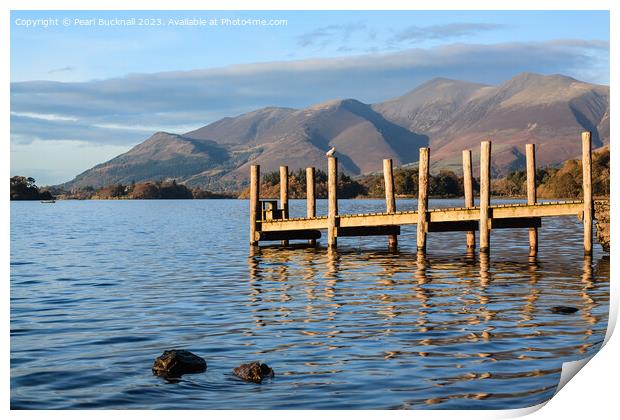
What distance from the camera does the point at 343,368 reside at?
50.2 ft

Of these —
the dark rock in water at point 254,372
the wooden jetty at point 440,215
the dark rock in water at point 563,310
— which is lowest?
the dark rock in water at point 254,372

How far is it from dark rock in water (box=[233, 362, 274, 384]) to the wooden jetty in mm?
18255

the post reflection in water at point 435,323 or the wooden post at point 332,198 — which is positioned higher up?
the wooden post at point 332,198

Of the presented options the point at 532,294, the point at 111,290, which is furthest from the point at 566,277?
the point at 111,290

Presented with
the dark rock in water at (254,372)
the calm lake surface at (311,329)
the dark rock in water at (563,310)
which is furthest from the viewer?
Result: the dark rock in water at (563,310)

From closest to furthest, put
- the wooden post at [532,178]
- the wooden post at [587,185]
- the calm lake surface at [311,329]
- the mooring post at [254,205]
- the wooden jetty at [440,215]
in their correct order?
the calm lake surface at [311,329] → the wooden post at [587,185] → the wooden jetty at [440,215] → the wooden post at [532,178] → the mooring post at [254,205]

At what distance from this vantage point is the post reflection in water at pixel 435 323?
48.5 feet

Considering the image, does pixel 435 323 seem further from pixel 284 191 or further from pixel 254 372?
pixel 284 191

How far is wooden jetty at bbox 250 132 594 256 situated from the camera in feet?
104

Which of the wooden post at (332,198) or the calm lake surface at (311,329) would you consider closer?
the calm lake surface at (311,329)

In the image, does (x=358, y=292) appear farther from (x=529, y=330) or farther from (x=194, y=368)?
(x=194, y=368)

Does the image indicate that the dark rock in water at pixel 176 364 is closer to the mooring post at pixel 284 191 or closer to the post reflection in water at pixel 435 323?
the post reflection in water at pixel 435 323

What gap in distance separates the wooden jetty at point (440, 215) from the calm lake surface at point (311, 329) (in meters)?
1.35

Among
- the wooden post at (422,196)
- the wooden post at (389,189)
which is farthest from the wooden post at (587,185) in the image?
the wooden post at (389,189)
